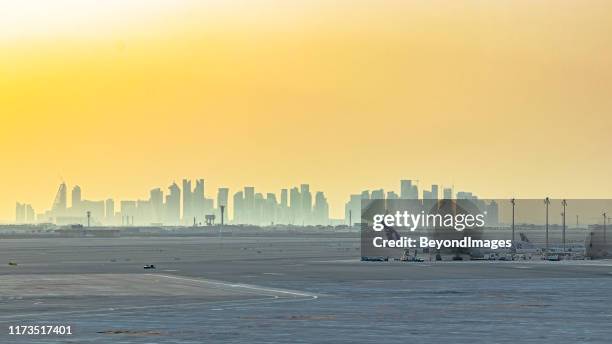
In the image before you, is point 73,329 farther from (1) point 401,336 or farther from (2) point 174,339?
(1) point 401,336

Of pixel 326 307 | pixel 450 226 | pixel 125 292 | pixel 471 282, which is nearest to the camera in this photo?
pixel 326 307

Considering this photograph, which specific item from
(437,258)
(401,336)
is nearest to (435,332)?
(401,336)

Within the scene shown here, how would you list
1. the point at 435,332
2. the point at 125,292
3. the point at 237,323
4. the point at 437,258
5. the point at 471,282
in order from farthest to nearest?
the point at 437,258 < the point at 471,282 < the point at 125,292 < the point at 237,323 < the point at 435,332

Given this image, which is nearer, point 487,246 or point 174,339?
point 174,339

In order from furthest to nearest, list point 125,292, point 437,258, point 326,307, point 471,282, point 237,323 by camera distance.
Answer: point 437,258, point 471,282, point 125,292, point 326,307, point 237,323

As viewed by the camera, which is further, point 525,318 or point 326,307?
point 326,307

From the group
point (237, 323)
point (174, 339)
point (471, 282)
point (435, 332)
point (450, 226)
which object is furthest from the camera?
point (450, 226)

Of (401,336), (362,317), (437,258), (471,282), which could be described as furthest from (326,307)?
(437,258)

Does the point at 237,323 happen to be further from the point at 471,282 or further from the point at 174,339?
the point at 471,282

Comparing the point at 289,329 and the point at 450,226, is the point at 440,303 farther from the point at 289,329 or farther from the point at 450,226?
the point at 450,226
